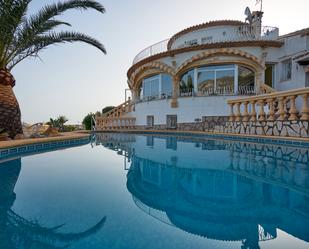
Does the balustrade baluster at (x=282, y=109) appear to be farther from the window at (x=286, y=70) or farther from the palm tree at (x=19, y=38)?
the palm tree at (x=19, y=38)

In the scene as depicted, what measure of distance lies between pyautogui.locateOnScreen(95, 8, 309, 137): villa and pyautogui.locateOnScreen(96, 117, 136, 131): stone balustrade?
3.6 inches

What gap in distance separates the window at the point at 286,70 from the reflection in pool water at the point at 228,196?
12627 millimetres

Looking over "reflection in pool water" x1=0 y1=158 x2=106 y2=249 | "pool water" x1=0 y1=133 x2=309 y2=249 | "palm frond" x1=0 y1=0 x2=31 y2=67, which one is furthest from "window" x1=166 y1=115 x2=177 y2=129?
"reflection in pool water" x1=0 y1=158 x2=106 y2=249

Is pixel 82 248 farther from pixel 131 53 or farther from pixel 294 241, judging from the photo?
pixel 131 53

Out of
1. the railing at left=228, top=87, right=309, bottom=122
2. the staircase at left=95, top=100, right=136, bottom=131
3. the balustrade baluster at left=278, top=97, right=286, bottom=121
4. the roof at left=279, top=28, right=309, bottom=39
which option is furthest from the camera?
the staircase at left=95, top=100, right=136, bottom=131

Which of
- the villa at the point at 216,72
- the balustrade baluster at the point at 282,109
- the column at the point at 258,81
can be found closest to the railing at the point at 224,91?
the villa at the point at 216,72

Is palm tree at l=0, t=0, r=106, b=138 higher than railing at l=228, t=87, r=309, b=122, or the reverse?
palm tree at l=0, t=0, r=106, b=138

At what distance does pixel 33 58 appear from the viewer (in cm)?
1055

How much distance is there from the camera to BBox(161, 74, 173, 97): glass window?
20.1 meters

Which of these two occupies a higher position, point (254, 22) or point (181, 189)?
point (254, 22)

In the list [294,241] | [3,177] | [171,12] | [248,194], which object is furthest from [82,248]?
[171,12]

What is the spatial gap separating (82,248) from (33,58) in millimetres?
10610

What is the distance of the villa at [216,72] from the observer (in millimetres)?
16547

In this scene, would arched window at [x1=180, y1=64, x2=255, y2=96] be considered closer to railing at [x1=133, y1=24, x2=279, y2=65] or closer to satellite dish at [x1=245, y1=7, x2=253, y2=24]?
railing at [x1=133, y1=24, x2=279, y2=65]
